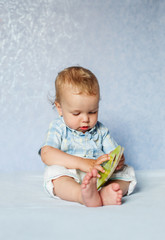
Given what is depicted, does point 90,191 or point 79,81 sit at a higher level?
point 79,81

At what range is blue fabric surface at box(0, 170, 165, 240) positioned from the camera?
840 mm

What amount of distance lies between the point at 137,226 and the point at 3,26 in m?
1.51

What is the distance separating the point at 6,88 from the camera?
80.3 inches

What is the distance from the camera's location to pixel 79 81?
1.38 m

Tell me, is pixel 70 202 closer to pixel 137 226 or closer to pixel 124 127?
pixel 137 226

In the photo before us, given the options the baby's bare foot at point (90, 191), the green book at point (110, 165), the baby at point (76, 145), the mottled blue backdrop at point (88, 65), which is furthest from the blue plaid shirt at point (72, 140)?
the mottled blue backdrop at point (88, 65)

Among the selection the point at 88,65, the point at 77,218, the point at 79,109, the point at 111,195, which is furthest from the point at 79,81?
the point at 88,65

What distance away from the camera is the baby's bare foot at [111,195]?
111 centimetres

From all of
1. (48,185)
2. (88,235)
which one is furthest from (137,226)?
(48,185)

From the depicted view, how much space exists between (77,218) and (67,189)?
0.25 metres

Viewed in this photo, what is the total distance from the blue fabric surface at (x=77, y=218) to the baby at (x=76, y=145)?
0.05 m

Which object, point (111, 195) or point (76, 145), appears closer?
point (111, 195)

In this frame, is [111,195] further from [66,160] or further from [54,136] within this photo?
[54,136]

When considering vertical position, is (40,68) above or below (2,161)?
above
